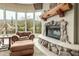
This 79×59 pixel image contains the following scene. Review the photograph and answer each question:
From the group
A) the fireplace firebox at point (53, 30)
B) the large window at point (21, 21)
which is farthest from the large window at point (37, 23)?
the fireplace firebox at point (53, 30)

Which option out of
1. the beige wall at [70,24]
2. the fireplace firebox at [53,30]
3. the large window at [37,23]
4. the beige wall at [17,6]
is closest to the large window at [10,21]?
the beige wall at [17,6]

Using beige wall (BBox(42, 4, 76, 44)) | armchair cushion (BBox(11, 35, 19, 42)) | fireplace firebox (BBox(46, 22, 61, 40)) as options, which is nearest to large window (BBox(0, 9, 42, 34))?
armchair cushion (BBox(11, 35, 19, 42))

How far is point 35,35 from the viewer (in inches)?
102

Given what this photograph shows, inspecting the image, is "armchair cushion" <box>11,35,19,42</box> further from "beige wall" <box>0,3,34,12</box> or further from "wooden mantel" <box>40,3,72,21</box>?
"wooden mantel" <box>40,3,72,21</box>

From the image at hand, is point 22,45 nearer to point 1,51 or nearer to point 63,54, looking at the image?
point 1,51

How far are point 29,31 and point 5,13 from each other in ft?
2.09

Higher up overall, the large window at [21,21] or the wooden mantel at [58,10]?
the wooden mantel at [58,10]

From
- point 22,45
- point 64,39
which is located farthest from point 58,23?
point 22,45

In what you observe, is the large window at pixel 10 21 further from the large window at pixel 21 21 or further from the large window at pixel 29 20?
the large window at pixel 29 20

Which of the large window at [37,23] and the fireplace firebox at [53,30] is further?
the fireplace firebox at [53,30]

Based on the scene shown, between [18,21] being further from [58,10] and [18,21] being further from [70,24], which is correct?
[70,24]

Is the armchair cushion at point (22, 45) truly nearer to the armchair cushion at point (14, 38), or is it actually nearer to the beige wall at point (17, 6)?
the armchair cushion at point (14, 38)

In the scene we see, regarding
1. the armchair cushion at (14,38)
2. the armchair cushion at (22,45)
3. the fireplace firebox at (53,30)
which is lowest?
the armchair cushion at (22,45)

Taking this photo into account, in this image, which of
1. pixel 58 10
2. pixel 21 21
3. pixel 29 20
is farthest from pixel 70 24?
pixel 21 21
